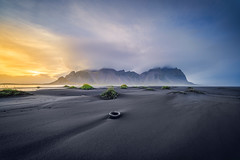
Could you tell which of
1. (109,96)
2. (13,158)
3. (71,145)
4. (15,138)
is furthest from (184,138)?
(109,96)

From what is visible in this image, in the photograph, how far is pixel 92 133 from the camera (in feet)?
6.23

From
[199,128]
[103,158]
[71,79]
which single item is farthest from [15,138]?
[71,79]

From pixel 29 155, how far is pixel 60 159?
0.47m

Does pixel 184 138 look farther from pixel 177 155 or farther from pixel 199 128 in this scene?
pixel 199 128

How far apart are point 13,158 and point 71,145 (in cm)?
70

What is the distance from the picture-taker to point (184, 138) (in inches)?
66.8

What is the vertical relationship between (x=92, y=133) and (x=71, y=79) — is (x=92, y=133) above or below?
below

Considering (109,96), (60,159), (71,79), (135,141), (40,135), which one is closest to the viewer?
(60,159)

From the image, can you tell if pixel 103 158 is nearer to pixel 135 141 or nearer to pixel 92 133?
pixel 135 141

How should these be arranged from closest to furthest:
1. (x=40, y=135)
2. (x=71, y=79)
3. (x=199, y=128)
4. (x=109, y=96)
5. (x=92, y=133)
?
1. (x=40, y=135)
2. (x=92, y=133)
3. (x=199, y=128)
4. (x=109, y=96)
5. (x=71, y=79)

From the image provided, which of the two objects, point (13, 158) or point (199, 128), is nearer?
point (13, 158)

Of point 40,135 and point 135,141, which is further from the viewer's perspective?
point 40,135

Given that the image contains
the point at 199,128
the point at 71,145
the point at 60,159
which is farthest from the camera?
the point at 199,128

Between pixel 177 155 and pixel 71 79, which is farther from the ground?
pixel 71 79
